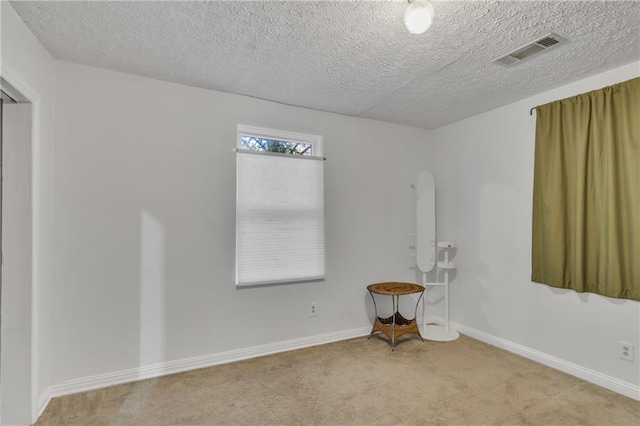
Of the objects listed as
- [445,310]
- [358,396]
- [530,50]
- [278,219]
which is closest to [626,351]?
[445,310]

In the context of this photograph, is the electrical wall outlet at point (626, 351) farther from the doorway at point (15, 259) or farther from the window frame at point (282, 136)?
the doorway at point (15, 259)

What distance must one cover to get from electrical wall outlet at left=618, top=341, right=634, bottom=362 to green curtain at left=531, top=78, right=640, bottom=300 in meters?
0.35

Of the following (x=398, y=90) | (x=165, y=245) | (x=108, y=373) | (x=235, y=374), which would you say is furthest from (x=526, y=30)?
(x=108, y=373)

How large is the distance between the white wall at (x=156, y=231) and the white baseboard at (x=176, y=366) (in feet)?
0.14

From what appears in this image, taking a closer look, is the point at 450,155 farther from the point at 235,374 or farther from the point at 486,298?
the point at 235,374

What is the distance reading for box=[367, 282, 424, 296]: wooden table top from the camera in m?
3.26

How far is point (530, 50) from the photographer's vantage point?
7.27 feet

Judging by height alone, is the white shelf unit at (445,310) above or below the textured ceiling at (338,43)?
below

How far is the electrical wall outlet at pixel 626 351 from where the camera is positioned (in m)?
2.35

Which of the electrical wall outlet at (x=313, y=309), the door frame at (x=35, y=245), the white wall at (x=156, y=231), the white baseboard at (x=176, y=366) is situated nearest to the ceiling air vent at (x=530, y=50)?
the white wall at (x=156, y=231)

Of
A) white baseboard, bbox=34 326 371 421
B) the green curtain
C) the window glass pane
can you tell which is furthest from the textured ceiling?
white baseboard, bbox=34 326 371 421

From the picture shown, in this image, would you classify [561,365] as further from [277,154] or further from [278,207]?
[277,154]

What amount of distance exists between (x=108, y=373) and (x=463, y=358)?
2.93m

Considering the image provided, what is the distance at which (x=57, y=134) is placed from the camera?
2375mm
